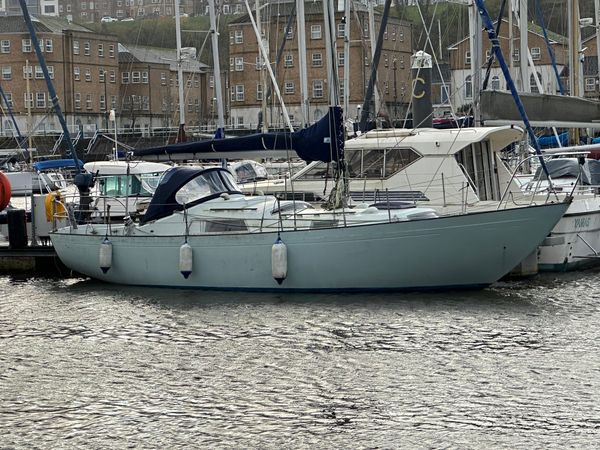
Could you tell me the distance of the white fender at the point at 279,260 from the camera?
23156mm

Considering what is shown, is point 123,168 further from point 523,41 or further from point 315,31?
point 315,31

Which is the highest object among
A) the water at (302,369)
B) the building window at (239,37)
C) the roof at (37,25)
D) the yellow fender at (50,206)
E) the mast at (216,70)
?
the roof at (37,25)

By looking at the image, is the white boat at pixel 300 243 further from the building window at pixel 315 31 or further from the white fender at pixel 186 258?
the building window at pixel 315 31

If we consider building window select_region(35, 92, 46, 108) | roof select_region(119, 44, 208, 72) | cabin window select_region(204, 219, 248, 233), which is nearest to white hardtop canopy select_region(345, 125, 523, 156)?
cabin window select_region(204, 219, 248, 233)

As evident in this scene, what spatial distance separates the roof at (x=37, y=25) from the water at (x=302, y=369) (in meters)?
83.4

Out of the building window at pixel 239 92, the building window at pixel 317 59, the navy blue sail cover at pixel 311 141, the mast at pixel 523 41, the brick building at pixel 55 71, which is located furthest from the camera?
the brick building at pixel 55 71

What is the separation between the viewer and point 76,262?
26406mm

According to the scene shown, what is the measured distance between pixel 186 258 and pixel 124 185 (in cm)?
1461

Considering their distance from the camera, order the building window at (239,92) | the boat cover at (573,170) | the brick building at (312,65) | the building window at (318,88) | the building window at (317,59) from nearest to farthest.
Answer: the boat cover at (573,170)
the brick building at (312,65)
the building window at (318,88)
the building window at (317,59)
the building window at (239,92)

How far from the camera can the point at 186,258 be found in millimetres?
24266

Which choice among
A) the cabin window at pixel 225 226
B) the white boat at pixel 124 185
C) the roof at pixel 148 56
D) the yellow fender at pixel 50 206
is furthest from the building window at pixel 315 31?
the cabin window at pixel 225 226

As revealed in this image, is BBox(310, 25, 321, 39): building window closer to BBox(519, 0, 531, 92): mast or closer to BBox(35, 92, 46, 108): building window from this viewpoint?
BBox(35, 92, 46, 108): building window

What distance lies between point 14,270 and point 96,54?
85283 mm

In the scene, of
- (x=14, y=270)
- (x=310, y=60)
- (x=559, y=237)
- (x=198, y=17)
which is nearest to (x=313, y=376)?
(x=559, y=237)
